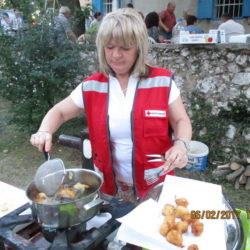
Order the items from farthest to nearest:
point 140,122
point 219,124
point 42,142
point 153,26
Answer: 1. point 153,26
2. point 219,124
3. point 140,122
4. point 42,142

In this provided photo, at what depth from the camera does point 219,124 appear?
3783 mm

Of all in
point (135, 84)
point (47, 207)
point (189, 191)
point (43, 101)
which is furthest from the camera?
point (43, 101)

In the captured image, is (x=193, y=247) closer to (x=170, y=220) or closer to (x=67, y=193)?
(x=170, y=220)

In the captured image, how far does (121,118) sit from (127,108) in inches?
2.5

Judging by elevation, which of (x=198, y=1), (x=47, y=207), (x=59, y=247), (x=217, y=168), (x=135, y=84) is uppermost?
(x=198, y=1)

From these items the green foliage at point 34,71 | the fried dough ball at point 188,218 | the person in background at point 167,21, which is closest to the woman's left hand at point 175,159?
the fried dough ball at point 188,218

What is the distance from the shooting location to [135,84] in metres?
1.54

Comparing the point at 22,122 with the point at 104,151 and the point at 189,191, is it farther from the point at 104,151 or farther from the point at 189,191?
the point at 189,191

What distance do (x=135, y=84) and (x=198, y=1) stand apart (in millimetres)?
6838

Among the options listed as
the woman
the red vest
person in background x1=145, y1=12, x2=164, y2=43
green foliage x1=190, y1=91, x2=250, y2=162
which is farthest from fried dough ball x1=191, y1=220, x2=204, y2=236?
person in background x1=145, y1=12, x2=164, y2=43

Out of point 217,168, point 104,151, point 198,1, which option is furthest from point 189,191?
point 198,1

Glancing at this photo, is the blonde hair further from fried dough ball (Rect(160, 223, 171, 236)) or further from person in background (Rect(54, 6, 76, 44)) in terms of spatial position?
person in background (Rect(54, 6, 76, 44))

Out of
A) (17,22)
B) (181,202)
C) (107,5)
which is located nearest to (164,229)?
(181,202)

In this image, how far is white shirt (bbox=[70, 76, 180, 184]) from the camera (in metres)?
1.52
